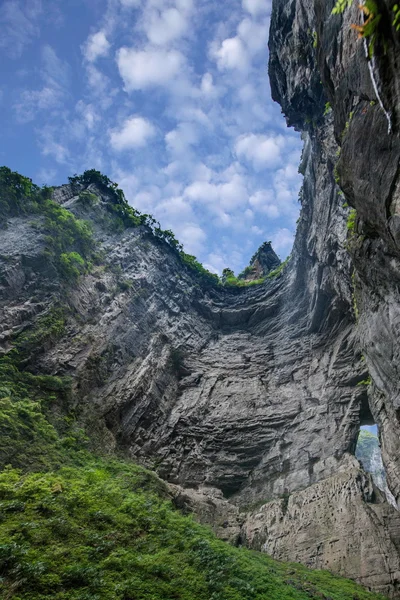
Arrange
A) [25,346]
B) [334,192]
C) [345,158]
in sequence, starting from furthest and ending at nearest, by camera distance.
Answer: [334,192]
[25,346]
[345,158]

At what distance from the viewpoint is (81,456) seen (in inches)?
534

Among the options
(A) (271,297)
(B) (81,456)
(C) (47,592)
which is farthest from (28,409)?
(A) (271,297)

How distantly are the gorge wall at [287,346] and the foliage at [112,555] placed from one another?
12.5ft

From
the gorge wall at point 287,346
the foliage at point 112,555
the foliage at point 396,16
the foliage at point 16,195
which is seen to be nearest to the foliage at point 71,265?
the gorge wall at point 287,346

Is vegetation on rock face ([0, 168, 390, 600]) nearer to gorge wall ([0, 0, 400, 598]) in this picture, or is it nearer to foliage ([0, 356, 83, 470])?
foliage ([0, 356, 83, 470])

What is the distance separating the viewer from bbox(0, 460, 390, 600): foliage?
6559 mm

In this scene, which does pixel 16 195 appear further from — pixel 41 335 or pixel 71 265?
pixel 41 335

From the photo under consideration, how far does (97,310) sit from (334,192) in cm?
1480

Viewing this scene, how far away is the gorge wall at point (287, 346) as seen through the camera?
8.16 metres

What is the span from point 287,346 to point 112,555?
1874 centimetres

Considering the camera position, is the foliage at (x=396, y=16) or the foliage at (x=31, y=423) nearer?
the foliage at (x=396, y=16)

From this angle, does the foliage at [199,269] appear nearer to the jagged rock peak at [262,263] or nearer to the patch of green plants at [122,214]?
the patch of green plants at [122,214]

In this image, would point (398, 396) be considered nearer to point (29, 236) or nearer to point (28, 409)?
point (28, 409)

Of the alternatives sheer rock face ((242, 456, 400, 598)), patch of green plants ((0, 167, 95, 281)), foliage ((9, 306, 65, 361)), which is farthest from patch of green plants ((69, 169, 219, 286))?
sheer rock face ((242, 456, 400, 598))
